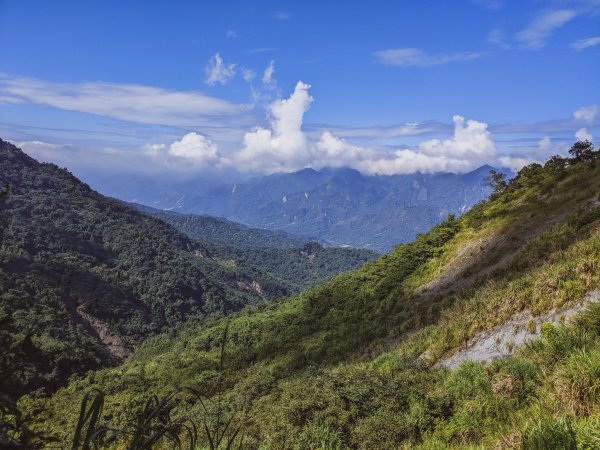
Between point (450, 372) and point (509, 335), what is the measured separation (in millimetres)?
2234

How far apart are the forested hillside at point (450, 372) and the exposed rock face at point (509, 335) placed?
0.13 meters

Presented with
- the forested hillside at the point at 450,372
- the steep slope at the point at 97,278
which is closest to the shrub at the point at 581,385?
the forested hillside at the point at 450,372

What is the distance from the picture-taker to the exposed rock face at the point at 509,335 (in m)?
10.4

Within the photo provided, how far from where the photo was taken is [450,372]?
10039mm

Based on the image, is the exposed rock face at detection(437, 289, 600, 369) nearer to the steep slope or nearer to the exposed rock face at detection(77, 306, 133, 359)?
the steep slope

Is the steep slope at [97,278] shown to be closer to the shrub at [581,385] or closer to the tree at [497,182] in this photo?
the tree at [497,182]

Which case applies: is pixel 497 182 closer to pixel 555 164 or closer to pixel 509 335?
pixel 555 164

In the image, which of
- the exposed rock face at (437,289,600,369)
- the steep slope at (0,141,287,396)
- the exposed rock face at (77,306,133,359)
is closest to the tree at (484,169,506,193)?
the exposed rock face at (437,289,600,369)

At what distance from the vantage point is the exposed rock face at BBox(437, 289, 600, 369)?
10.4 m

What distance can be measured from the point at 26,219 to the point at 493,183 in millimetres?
176939

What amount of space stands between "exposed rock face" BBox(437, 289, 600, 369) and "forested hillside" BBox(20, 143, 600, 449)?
0.42 feet

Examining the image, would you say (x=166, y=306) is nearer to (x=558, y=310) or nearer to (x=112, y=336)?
(x=112, y=336)

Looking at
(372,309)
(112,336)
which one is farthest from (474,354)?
(112,336)

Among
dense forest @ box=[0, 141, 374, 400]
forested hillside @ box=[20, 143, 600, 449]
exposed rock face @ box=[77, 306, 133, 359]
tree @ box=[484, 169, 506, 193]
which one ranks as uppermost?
tree @ box=[484, 169, 506, 193]
